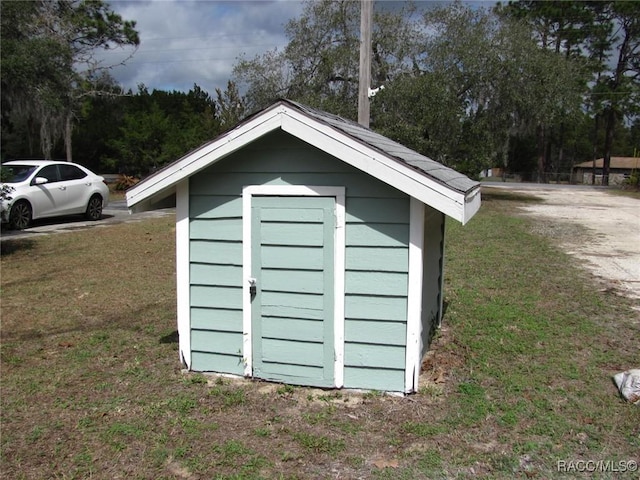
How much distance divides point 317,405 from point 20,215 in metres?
10.0

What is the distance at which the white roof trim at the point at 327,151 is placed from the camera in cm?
355

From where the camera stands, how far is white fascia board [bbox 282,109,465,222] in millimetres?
3523

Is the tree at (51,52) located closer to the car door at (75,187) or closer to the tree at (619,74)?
the car door at (75,187)

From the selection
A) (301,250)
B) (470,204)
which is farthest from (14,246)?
(470,204)

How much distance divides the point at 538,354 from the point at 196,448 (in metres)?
3.08

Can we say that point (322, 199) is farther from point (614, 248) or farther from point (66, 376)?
point (614, 248)

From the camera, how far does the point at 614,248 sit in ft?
34.9

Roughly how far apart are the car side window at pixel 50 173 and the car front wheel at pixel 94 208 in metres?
1.23

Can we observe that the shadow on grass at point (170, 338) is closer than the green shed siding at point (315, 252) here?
No

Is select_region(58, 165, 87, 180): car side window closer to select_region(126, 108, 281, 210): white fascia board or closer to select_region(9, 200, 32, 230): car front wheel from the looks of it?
select_region(9, 200, 32, 230): car front wheel

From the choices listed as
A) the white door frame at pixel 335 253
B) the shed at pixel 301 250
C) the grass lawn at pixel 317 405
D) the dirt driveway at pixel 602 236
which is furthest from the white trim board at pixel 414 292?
the dirt driveway at pixel 602 236

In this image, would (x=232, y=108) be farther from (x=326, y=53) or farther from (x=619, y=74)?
(x=619, y=74)

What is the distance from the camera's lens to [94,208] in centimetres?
1373

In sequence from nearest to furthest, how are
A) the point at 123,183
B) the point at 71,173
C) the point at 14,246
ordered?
the point at 14,246 → the point at 71,173 → the point at 123,183
